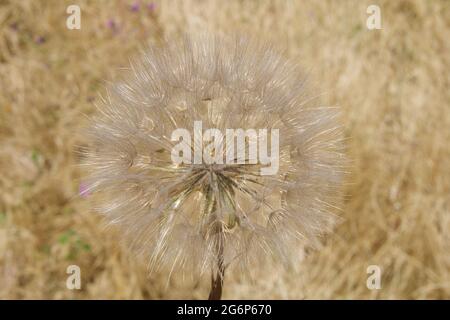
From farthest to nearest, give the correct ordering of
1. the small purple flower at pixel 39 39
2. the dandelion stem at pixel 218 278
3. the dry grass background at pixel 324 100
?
1. the small purple flower at pixel 39 39
2. the dry grass background at pixel 324 100
3. the dandelion stem at pixel 218 278

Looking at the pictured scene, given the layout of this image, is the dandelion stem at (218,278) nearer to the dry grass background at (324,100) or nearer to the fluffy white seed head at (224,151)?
the fluffy white seed head at (224,151)

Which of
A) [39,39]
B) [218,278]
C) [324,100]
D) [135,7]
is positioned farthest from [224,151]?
[39,39]

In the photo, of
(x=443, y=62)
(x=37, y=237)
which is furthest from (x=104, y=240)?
(x=443, y=62)

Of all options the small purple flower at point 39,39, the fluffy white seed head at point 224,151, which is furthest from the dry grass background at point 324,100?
the fluffy white seed head at point 224,151

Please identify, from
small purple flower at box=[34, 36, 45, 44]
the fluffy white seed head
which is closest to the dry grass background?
small purple flower at box=[34, 36, 45, 44]

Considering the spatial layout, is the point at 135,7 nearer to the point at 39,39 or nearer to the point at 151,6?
the point at 151,6

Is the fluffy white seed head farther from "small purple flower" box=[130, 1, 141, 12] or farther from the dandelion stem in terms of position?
"small purple flower" box=[130, 1, 141, 12]

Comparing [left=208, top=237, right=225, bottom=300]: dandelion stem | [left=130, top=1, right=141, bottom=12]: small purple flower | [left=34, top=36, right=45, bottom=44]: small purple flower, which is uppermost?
[left=130, top=1, right=141, bottom=12]: small purple flower
